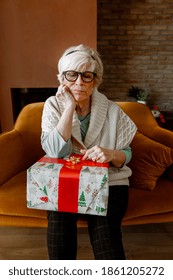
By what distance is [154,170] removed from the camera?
1333 millimetres

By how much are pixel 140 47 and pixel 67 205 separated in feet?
9.80

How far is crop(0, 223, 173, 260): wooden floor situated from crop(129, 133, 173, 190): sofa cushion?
429mm

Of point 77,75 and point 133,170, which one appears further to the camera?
point 133,170

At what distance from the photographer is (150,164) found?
1.35 metres

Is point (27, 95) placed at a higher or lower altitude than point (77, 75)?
lower

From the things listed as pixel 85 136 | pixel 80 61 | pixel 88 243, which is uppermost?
pixel 80 61

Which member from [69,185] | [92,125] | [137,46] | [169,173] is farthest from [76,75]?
[137,46]

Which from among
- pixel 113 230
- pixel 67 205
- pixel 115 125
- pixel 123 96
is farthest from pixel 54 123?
pixel 123 96

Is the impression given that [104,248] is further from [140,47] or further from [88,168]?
[140,47]

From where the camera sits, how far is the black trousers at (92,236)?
2.87 feet

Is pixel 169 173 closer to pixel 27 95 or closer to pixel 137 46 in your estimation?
pixel 27 95

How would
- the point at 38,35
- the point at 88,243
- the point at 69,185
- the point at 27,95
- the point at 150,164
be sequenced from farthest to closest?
the point at 27,95
the point at 38,35
the point at 88,243
the point at 150,164
the point at 69,185

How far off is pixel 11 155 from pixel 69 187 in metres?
0.68

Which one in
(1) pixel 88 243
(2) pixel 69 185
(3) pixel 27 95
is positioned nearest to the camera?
(2) pixel 69 185
